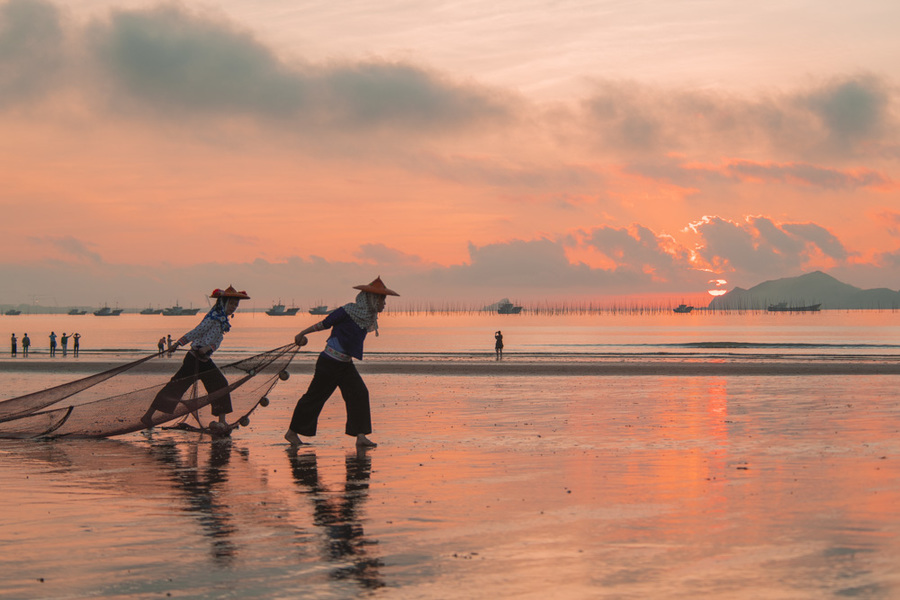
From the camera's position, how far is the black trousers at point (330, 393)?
536 inches

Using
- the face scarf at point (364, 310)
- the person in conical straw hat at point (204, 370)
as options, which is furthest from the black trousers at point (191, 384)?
the face scarf at point (364, 310)

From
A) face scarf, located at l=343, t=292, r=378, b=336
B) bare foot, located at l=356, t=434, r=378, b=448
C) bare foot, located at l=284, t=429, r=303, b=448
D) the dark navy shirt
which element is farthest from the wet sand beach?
face scarf, located at l=343, t=292, r=378, b=336

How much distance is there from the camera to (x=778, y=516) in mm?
8562

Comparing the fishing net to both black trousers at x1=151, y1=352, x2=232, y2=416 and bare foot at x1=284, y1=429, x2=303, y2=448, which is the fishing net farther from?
bare foot at x1=284, y1=429, x2=303, y2=448

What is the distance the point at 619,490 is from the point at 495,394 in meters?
14.9

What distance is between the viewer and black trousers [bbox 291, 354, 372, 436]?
13.6 metres

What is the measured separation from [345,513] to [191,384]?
23.1 ft

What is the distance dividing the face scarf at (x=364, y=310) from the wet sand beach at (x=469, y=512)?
168 centimetres

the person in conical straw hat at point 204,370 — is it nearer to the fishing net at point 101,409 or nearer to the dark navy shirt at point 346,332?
the fishing net at point 101,409

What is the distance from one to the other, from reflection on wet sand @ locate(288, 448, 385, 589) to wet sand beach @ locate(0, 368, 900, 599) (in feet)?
0.10

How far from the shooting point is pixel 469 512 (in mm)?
8898

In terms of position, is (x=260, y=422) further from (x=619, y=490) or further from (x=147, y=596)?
(x=147, y=596)

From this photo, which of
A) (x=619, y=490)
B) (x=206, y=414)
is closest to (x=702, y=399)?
(x=206, y=414)

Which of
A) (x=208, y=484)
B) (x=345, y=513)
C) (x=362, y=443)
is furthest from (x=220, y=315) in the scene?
(x=345, y=513)
